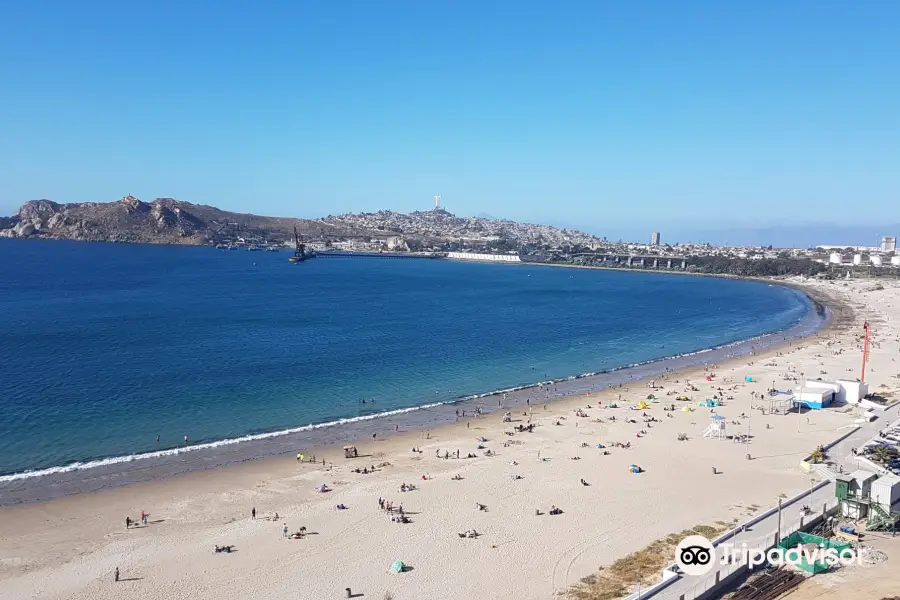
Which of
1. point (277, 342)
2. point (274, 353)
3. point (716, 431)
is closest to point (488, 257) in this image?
point (277, 342)

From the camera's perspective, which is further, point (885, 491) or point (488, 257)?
point (488, 257)

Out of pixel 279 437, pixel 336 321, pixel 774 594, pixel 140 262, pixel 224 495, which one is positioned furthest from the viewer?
pixel 140 262

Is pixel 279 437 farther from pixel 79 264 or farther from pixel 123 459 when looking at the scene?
pixel 79 264

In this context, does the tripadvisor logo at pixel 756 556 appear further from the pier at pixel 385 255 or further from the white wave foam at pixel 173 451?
the pier at pixel 385 255

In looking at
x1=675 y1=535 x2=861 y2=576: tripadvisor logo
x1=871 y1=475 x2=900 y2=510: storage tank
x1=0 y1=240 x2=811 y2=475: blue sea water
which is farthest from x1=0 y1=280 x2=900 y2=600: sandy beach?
x1=0 y1=240 x2=811 y2=475: blue sea water

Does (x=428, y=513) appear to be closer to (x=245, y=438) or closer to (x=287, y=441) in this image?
(x=287, y=441)

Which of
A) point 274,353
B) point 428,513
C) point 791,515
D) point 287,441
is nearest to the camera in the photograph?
point 791,515

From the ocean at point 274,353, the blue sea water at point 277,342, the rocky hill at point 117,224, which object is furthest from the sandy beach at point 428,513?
the rocky hill at point 117,224

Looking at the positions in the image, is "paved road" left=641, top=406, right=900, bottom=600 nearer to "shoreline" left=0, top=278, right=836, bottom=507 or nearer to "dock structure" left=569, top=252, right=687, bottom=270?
"shoreline" left=0, top=278, right=836, bottom=507

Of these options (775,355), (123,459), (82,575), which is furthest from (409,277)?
(82,575)
